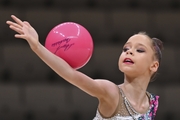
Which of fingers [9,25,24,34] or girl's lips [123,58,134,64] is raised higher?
fingers [9,25,24,34]

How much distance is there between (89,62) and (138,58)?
294cm

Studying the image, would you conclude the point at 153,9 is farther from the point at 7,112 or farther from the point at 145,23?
the point at 7,112

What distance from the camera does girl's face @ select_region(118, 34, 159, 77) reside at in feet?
9.19

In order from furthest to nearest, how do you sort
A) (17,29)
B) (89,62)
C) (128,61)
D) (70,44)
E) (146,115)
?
(89,62)
(146,115)
(128,61)
(70,44)
(17,29)

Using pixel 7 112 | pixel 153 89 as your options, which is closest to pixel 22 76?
pixel 7 112

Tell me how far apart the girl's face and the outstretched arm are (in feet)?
0.63

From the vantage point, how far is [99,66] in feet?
18.8

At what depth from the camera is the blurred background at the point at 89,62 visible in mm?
5305

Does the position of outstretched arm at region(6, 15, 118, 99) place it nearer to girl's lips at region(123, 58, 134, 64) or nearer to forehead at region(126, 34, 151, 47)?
girl's lips at region(123, 58, 134, 64)

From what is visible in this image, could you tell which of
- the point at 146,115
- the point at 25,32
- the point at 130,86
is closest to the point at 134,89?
the point at 130,86

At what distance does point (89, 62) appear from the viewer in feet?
18.8

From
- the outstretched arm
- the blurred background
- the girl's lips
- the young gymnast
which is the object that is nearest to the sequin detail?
the young gymnast

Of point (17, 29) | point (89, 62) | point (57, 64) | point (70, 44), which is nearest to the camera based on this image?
point (17, 29)

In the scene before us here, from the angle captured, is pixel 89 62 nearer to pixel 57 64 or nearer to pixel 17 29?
pixel 57 64
